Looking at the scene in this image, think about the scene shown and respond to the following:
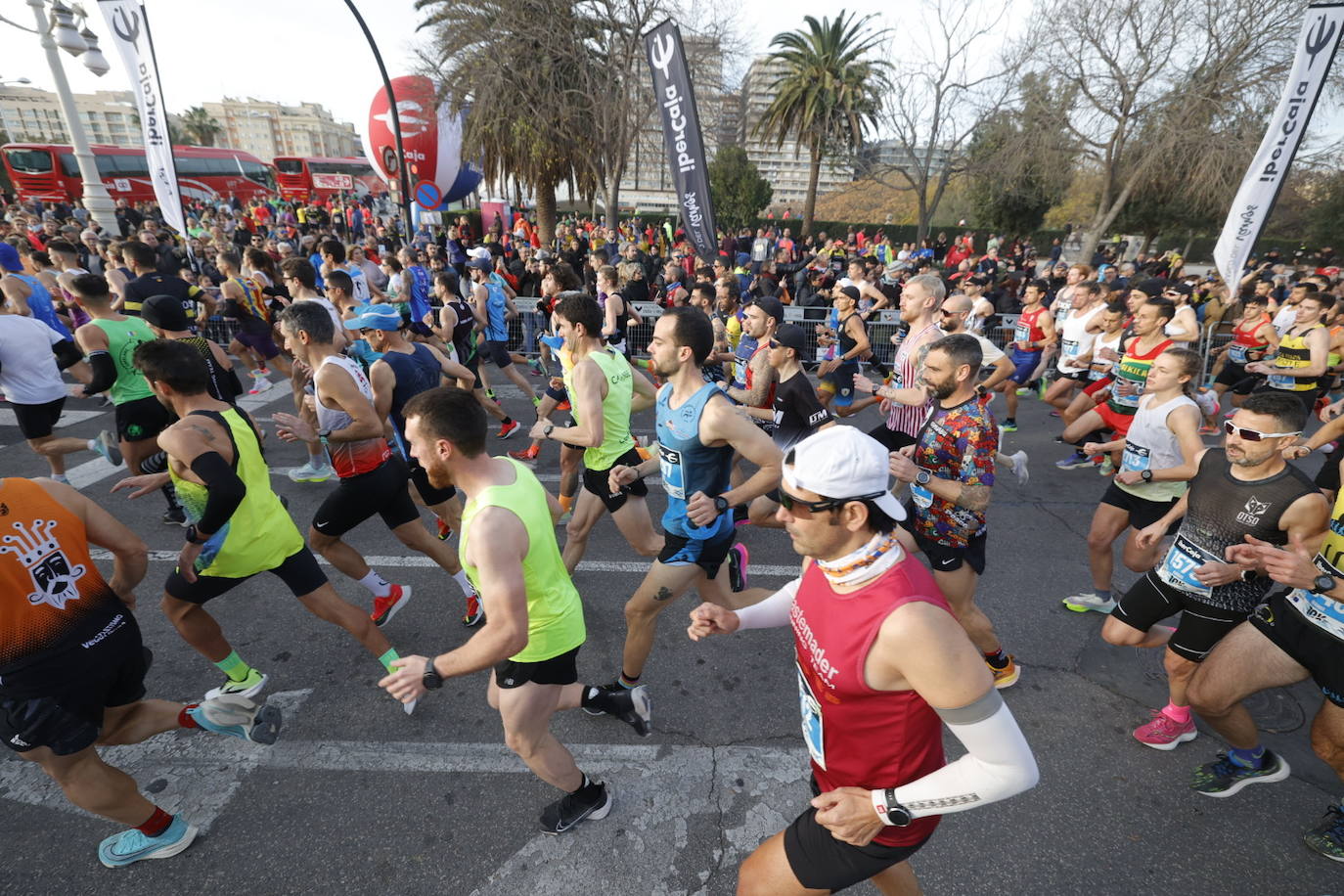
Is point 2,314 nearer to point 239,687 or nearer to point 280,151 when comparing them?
point 239,687

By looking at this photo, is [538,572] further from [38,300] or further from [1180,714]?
[38,300]

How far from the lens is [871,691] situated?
63.4 inches

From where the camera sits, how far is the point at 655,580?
123 inches

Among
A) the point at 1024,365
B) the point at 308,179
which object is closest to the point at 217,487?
the point at 1024,365

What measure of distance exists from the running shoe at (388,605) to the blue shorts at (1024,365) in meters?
7.96

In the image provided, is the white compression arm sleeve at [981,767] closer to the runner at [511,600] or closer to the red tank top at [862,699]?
the red tank top at [862,699]

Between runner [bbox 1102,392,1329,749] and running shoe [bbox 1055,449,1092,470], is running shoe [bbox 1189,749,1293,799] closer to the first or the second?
runner [bbox 1102,392,1329,749]

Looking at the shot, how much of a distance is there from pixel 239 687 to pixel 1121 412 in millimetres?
6722

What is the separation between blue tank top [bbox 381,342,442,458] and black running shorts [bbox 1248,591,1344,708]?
5.01m

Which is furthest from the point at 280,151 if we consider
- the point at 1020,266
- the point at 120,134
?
the point at 1020,266

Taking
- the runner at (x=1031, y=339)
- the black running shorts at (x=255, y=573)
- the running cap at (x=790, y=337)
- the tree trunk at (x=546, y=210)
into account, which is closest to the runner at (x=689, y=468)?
the running cap at (x=790, y=337)

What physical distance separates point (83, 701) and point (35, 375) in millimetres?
4345

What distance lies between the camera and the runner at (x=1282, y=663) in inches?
94.9

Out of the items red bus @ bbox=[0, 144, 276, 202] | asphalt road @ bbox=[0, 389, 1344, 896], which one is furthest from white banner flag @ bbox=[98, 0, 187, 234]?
red bus @ bbox=[0, 144, 276, 202]
